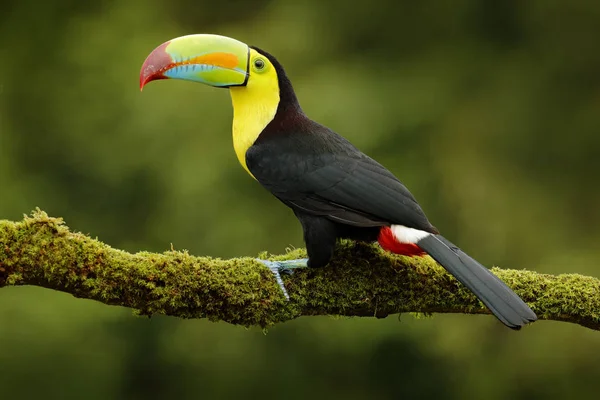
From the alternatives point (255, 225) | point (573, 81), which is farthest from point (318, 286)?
point (573, 81)

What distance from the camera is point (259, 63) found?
11.0 feet

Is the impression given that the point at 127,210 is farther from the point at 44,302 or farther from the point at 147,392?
the point at 147,392

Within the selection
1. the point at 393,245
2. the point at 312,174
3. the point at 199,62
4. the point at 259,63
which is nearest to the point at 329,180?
the point at 312,174

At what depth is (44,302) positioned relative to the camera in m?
5.45

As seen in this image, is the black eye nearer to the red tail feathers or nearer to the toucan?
the toucan

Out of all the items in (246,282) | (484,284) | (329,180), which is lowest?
(484,284)

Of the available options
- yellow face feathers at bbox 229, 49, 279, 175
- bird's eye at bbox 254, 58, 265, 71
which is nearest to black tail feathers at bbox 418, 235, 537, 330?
yellow face feathers at bbox 229, 49, 279, 175

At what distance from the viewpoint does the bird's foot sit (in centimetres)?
287

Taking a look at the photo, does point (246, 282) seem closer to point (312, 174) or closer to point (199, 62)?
point (312, 174)

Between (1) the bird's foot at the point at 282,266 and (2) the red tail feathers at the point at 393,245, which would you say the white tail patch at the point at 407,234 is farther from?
(1) the bird's foot at the point at 282,266

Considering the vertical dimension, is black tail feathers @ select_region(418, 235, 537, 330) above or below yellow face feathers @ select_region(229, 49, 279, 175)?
below

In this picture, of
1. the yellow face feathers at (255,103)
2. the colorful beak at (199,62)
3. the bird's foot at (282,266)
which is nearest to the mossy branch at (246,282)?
the bird's foot at (282,266)

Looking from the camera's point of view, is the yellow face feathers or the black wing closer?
the black wing

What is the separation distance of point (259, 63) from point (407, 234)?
898 mm
